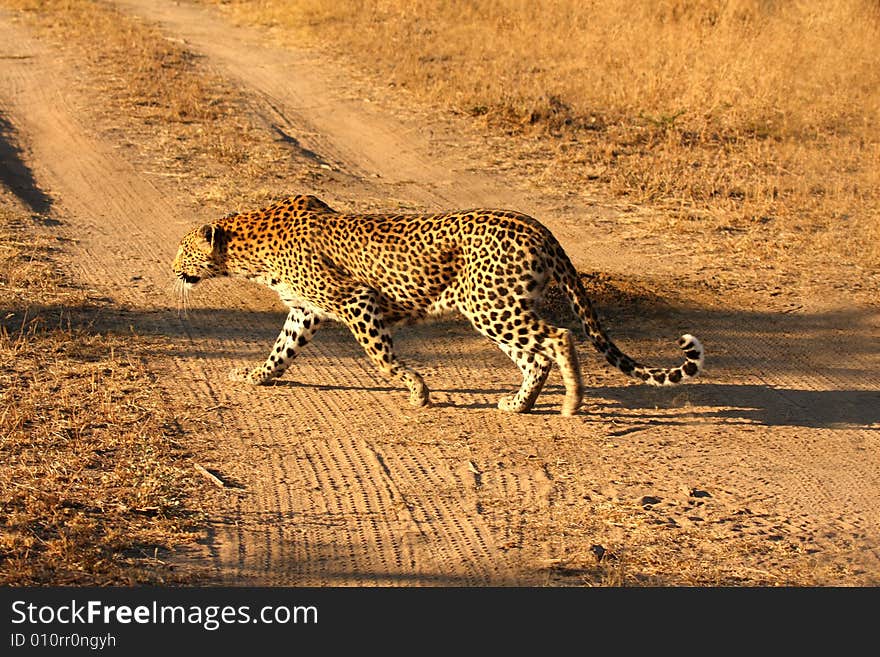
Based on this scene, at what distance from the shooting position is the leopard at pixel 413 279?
7406mm

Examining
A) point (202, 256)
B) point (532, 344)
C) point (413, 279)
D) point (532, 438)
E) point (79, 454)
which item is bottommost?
point (79, 454)

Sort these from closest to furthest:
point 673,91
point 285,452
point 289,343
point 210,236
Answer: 1. point 285,452
2. point 289,343
3. point 210,236
4. point 673,91

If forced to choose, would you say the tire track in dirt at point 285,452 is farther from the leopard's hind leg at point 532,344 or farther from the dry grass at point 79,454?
the leopard's hind leg at point 532,344

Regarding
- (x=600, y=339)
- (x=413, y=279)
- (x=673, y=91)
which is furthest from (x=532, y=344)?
(x=673, y=91)

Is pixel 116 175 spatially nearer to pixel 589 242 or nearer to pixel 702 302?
pixel 589 242

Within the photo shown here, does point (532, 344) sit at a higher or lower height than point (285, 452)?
higher

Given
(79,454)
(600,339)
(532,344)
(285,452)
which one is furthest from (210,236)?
(600,339)

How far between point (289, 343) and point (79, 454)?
173 centimetres

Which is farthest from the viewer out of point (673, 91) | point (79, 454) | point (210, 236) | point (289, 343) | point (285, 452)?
point (673, 91)

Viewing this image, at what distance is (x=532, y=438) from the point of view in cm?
744

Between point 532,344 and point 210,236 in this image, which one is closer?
point 532,344

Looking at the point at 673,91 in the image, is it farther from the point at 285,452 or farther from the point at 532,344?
the point at 285,452

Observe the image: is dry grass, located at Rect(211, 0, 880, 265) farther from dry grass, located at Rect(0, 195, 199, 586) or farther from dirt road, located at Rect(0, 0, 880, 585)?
dry grass, located at Rect(0, 195, 199, 586)

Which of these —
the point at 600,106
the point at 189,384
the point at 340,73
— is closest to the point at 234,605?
the point at 189,384
